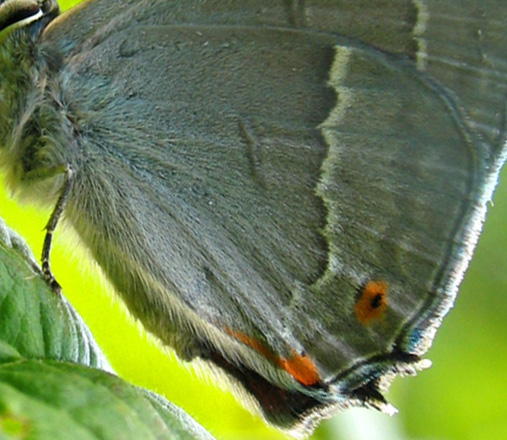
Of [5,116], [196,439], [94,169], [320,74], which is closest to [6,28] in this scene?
[5,116]

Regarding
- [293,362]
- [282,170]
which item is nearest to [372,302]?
[293,362]

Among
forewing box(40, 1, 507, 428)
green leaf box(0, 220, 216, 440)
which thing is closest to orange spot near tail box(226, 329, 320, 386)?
forewing box(40, 1, 507, 428)

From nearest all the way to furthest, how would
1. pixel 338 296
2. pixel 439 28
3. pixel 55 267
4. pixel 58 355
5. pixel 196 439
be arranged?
pixel 196 439 < pixel 58 355 < pixel 439 28 < pixel 338 296 < pixel 55 267

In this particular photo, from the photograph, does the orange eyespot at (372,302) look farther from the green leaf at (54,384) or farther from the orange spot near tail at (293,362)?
the green leaf at (54,384)

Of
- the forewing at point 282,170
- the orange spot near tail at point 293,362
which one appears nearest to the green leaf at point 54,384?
the forewing at point 282,170

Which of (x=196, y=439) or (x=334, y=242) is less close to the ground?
(x=196, y=439)

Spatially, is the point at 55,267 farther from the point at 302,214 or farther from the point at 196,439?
the point at 196,439
